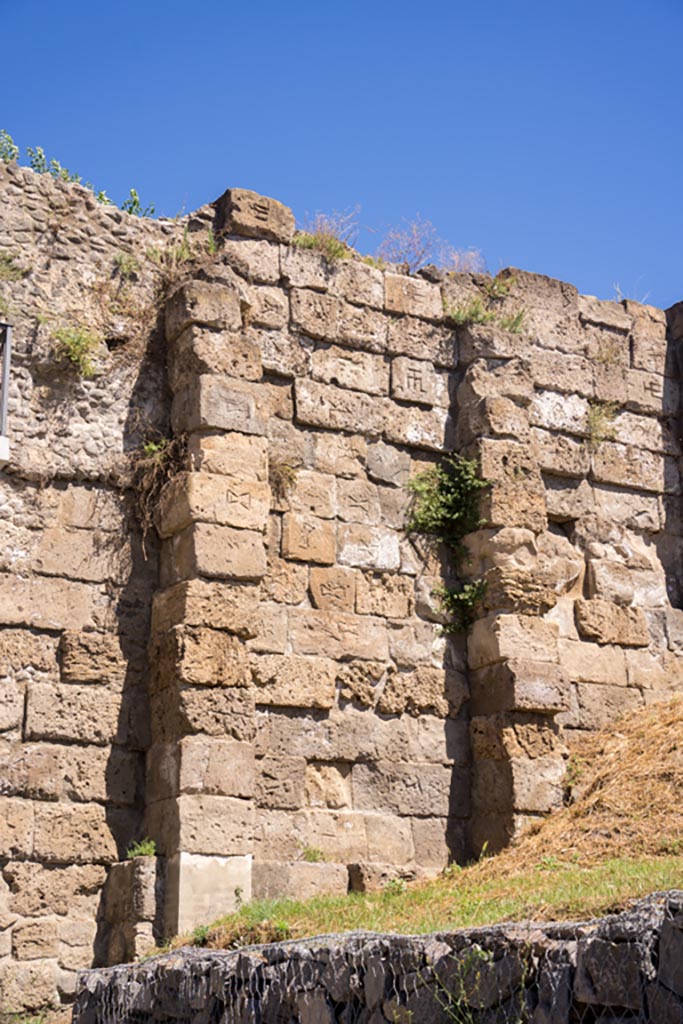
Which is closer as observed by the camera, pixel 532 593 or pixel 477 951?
pixel 477 951

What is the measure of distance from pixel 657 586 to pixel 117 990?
6286 mm

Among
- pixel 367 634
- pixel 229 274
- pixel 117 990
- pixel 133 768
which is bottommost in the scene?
pixel 117 990

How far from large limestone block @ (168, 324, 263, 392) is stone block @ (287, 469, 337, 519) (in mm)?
877

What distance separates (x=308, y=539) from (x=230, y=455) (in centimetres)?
98

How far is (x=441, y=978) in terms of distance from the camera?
5.68 metres

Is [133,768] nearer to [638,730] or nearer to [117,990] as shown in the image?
[117,990]

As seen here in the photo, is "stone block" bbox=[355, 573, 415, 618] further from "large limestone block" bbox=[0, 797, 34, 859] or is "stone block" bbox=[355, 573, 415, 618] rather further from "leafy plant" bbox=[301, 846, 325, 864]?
"large limestone block" bbox=[0, 797, 34, 859]

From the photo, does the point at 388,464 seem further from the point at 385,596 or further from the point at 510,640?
the point at 510,640

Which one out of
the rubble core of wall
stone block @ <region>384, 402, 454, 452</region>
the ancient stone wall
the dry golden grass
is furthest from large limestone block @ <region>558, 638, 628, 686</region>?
the rubble core of wall

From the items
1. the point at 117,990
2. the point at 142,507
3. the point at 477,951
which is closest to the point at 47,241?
the point at 142,507

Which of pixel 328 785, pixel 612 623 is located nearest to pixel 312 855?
pixel 328 785

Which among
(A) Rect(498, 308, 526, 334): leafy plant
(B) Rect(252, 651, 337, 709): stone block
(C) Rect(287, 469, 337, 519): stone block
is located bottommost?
(B) Rect(252, 651, 337, 709): stone block

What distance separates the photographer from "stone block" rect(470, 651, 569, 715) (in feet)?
33.4

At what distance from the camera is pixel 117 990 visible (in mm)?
7449
